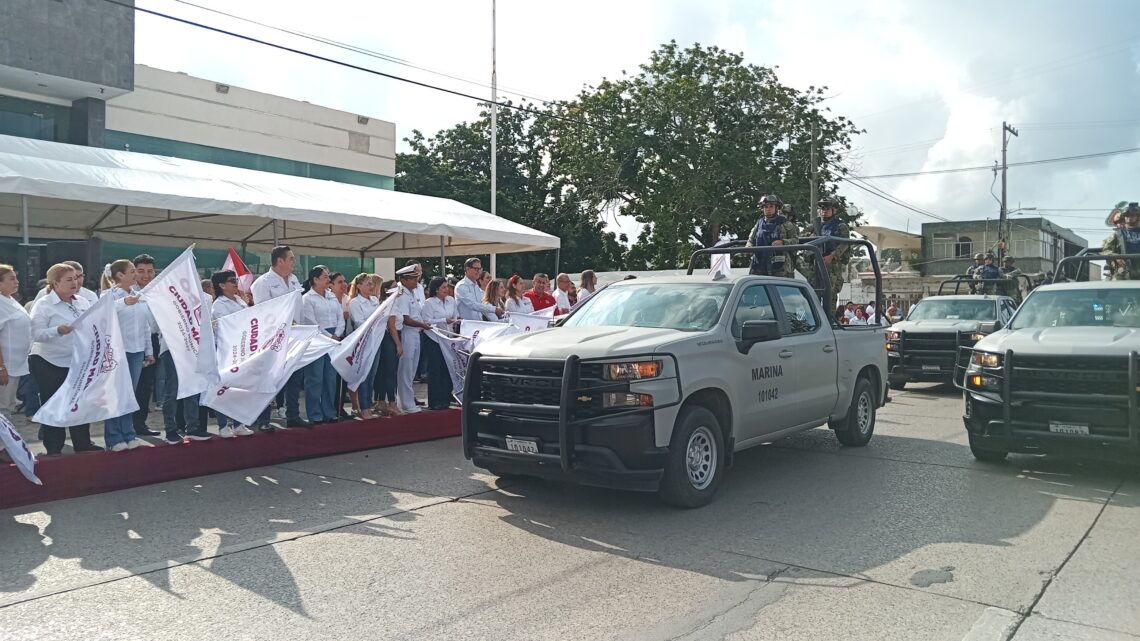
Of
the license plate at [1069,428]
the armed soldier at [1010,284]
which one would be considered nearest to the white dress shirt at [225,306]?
the license plate at [1069,428]

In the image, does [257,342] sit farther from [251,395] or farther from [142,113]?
[142,113]

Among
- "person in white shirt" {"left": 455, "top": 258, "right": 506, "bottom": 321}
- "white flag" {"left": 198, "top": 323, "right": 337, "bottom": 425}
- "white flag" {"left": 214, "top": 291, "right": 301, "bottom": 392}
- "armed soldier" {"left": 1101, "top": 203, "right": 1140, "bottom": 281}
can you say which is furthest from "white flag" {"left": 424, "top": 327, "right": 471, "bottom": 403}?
"armed soldier" {"left": 1101, "top": 203, "right": 1140, "bottom": 281}

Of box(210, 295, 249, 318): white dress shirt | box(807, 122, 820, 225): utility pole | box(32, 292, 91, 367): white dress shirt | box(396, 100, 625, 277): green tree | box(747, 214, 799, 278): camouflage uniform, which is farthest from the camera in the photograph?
A: box(396, 100, 625, 277): green tree

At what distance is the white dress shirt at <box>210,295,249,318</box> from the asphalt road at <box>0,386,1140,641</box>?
1958mm

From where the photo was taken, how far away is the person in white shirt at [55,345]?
7414 millimetres

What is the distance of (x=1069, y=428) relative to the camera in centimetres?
760

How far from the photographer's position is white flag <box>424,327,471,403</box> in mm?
11047

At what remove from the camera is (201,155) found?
27.0 m

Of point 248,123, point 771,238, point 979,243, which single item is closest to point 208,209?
point 771,238

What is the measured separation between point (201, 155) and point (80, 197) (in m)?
16.5

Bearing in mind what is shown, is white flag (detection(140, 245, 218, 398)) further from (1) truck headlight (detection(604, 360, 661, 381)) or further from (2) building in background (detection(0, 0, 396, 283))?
(2) building in background (detection(0, 0, 396, 283))

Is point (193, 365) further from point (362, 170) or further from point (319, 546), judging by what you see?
point (362, 170)

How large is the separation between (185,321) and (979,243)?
219ft

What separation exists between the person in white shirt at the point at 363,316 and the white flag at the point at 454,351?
0.88 m
